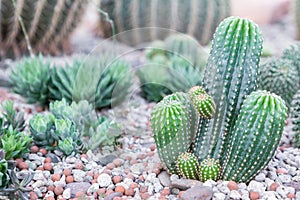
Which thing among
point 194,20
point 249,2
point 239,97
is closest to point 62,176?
point 239,97

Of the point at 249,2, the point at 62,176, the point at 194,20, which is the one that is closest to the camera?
the point at 62,176

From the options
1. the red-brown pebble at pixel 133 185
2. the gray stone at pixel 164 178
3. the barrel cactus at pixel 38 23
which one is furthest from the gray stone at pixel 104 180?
the barrel cactus at pixel 38 23

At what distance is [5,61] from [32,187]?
2253 mm

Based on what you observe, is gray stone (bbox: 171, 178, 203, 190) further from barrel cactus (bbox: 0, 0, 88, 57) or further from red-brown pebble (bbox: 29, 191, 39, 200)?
barrel cactus (bbox: 0, 0, 88, 57)

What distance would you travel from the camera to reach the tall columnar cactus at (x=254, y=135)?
2102mm

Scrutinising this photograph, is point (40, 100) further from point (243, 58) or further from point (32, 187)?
point (243, 58)

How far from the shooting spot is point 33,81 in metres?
3.31

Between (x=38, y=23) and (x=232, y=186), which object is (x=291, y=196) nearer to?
(x=232, y=186)

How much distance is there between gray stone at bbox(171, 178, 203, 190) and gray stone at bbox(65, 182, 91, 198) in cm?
38

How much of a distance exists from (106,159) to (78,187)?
0.29 metres

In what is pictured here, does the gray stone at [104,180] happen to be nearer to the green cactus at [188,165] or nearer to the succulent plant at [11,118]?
the green cactus at [188,165]

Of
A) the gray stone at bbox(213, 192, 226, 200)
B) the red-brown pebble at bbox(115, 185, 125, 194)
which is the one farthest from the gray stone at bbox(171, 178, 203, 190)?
the red-brown pebble at bbox(115, 185, 125, 194)

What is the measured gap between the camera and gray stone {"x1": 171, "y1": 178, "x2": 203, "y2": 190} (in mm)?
2254

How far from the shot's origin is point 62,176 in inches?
96.4
